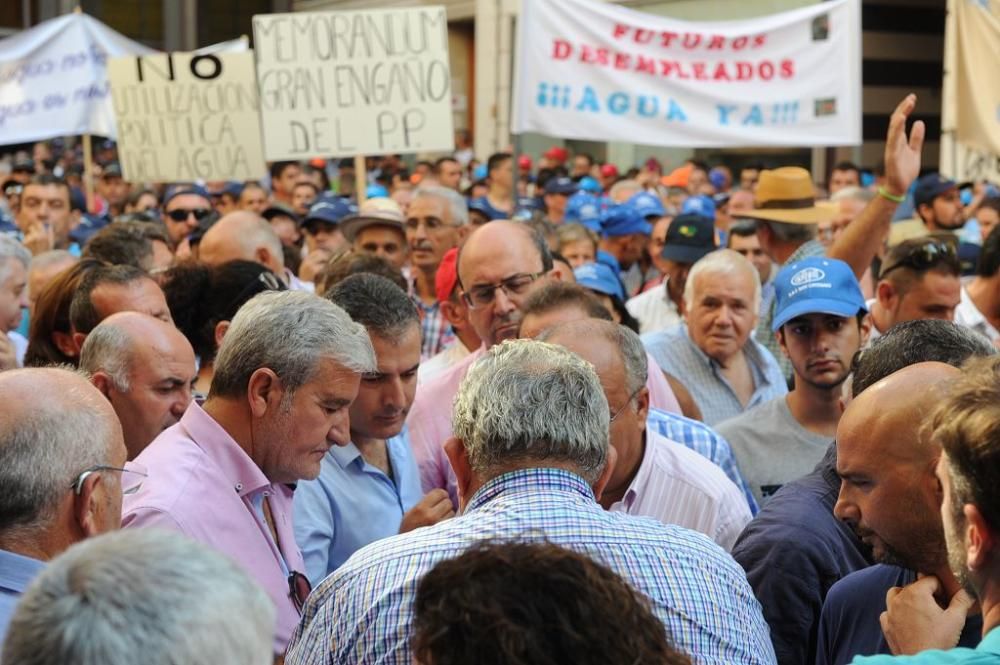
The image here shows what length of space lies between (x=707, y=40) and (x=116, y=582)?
8.25 m

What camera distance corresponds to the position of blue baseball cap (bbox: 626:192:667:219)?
10078mm

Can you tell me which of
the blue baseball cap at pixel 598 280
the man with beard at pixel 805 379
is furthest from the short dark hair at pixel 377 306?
the blue baseball cap at pixel 598 280

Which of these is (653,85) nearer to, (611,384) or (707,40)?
(707,40)

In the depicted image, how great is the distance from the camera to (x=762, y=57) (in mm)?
9445

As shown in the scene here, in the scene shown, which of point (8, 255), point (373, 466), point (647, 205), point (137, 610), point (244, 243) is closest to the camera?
point (137, 610)

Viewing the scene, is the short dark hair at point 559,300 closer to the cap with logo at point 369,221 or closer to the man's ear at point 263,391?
the man's ear at point 263,391

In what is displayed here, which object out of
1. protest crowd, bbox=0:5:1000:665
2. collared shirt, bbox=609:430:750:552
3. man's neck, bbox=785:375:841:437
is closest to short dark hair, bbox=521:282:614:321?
protest crowd, bbox=0:5:1000:665

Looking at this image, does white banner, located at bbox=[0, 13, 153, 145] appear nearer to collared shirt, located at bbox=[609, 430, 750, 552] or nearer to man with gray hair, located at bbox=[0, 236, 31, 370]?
man with gray hair, located at bbox=[0, 236, 31, 370]

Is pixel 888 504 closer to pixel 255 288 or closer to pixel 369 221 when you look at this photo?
pixel 255 288

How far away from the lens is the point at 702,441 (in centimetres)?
463

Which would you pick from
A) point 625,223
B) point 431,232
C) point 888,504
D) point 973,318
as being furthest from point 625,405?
point 625,223

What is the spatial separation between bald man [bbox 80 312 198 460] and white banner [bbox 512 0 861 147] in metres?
5.17

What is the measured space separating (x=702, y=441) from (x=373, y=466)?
1.05m

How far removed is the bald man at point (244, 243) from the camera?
24.4ft
